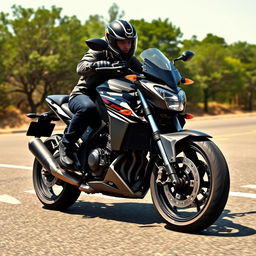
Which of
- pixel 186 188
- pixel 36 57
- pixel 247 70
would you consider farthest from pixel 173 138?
pixel 247 70

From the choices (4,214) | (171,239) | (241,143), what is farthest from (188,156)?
(241,143)

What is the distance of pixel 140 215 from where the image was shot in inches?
227

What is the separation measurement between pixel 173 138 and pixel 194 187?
474 mm

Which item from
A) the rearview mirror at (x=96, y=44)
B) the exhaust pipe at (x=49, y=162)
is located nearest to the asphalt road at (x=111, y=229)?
the exhaust pipe at (x=49, y=162)

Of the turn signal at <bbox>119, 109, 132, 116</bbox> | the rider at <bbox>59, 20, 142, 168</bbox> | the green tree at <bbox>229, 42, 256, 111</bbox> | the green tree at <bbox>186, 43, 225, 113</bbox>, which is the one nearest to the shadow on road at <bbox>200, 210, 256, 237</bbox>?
the turn signal at <bbox>119, 109, 132, 116</bbox>

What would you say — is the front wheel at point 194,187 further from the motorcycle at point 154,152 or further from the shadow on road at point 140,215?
the shadow on road at point 140,215

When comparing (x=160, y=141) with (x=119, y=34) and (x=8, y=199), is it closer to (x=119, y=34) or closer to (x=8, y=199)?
(x=119, y=34)

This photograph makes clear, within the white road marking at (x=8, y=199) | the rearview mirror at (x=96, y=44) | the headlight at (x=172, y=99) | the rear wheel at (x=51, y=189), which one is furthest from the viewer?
the white road marking at (x=8, y=199)

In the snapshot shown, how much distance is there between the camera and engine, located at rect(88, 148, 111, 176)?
541cm

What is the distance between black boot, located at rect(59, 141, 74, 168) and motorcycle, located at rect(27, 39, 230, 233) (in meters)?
0.08

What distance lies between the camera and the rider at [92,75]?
5359 mm

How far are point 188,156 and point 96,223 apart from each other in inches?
46.7

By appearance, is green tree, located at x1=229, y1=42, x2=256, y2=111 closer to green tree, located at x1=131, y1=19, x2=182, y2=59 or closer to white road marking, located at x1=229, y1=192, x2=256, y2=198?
green tree, located at x1=131, y1=19, x2=182, y2=59

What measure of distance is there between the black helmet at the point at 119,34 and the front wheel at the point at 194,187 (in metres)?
1.18
